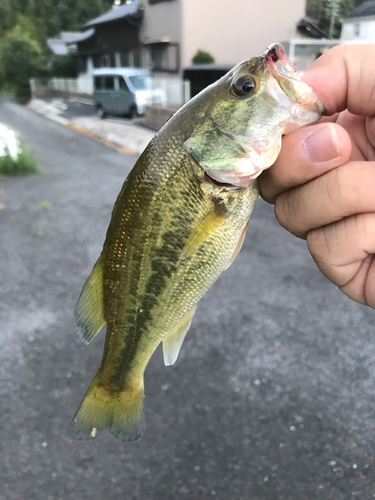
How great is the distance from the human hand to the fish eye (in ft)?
0.70

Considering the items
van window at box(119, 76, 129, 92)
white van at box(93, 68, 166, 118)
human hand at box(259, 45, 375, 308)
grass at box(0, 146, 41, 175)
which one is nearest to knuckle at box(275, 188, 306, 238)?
human hand at box(259, 45, 375, 308)

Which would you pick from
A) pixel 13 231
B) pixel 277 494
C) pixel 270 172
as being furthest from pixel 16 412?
pixel 13 231

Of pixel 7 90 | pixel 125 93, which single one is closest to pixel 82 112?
pixel 125 93

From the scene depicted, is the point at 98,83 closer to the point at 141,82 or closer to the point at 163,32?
the point at 141,82

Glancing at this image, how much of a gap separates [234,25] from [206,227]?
2237cm

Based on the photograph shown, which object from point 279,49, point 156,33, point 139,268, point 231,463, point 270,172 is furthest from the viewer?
point 156,33

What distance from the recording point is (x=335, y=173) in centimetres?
144

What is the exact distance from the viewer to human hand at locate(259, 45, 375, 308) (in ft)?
4.60

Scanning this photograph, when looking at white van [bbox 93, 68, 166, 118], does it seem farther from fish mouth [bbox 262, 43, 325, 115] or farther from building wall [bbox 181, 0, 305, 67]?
fish mouth [bbox 262, 43, 325, 115]

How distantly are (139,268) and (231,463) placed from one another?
1866mm

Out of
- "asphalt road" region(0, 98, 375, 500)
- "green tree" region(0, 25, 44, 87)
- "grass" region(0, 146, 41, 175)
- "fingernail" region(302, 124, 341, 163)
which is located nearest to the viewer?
"fingernail" region(302, 124, 341, 163)

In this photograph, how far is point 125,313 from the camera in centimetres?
173

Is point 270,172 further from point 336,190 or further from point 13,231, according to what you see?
point 13,231

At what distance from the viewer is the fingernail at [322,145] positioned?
4.41ft
